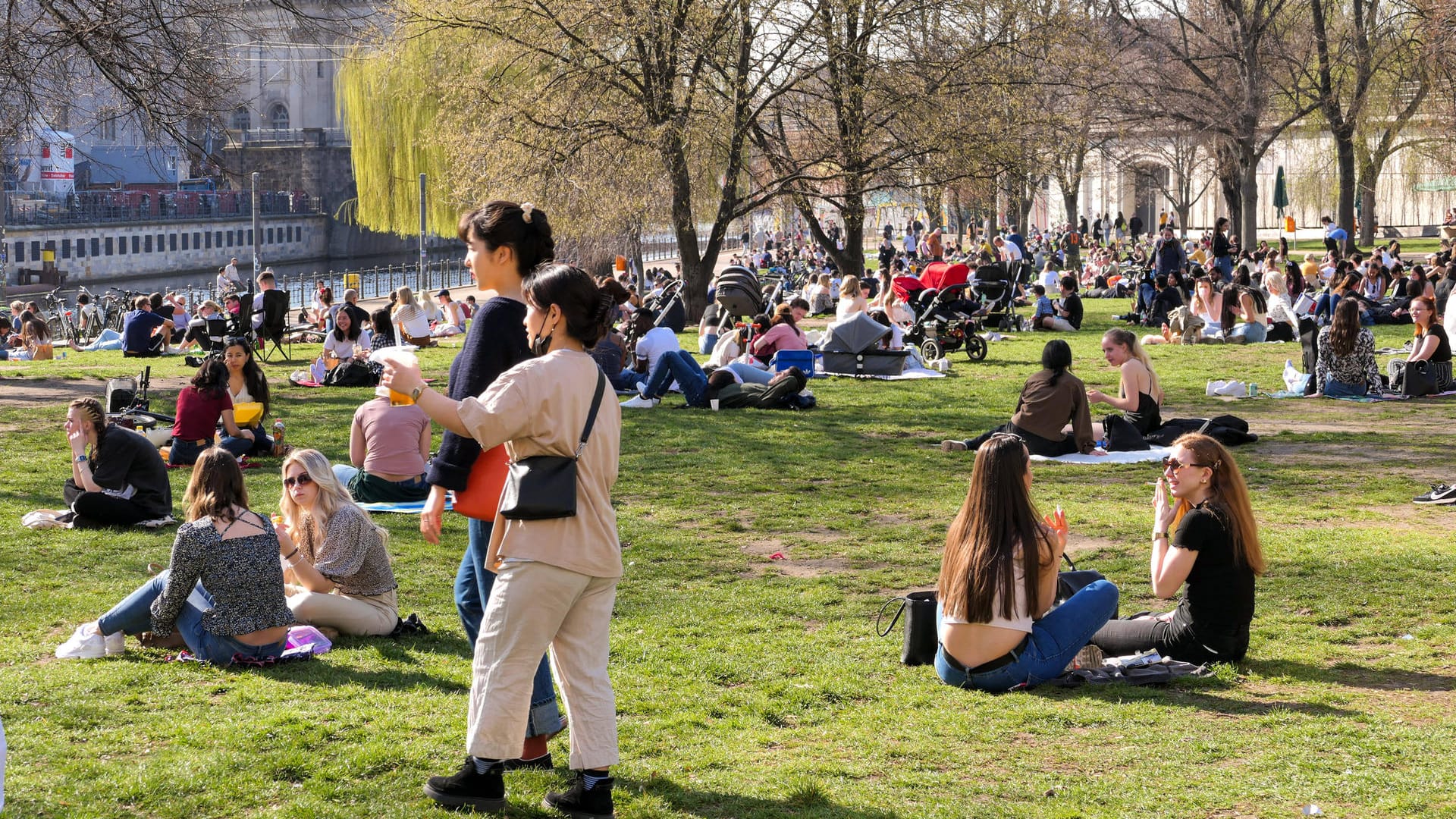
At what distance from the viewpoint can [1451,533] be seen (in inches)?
376

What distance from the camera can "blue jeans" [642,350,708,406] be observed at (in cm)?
1700

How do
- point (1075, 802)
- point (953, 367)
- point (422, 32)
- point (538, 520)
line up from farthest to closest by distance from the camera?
point (422, 32), point (953, 367), point (1075, 802), point (538, 520)

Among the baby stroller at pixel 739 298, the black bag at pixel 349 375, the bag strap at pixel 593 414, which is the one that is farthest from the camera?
the baby stroller at pixel 739 298

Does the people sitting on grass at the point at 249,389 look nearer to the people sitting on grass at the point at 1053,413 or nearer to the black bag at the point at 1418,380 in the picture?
the people sitting on grass at the point at 1053,413

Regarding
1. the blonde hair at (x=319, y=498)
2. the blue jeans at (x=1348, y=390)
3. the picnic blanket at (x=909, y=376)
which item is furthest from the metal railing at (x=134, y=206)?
the blonde hair at (x=319, y=498)

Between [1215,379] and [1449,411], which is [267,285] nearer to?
[1215,379]

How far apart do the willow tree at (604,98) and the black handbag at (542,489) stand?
66.9 ft

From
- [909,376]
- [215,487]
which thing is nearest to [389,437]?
[215,487]

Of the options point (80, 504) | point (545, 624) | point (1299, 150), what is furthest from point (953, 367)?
point (1299, 150)

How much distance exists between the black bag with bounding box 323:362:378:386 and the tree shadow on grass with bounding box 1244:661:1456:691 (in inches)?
583

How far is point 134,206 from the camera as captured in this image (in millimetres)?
75000

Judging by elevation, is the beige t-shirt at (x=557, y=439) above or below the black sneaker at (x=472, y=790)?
above

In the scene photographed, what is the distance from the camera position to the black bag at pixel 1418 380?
16.4 metres

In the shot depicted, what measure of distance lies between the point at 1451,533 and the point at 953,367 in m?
11.3
